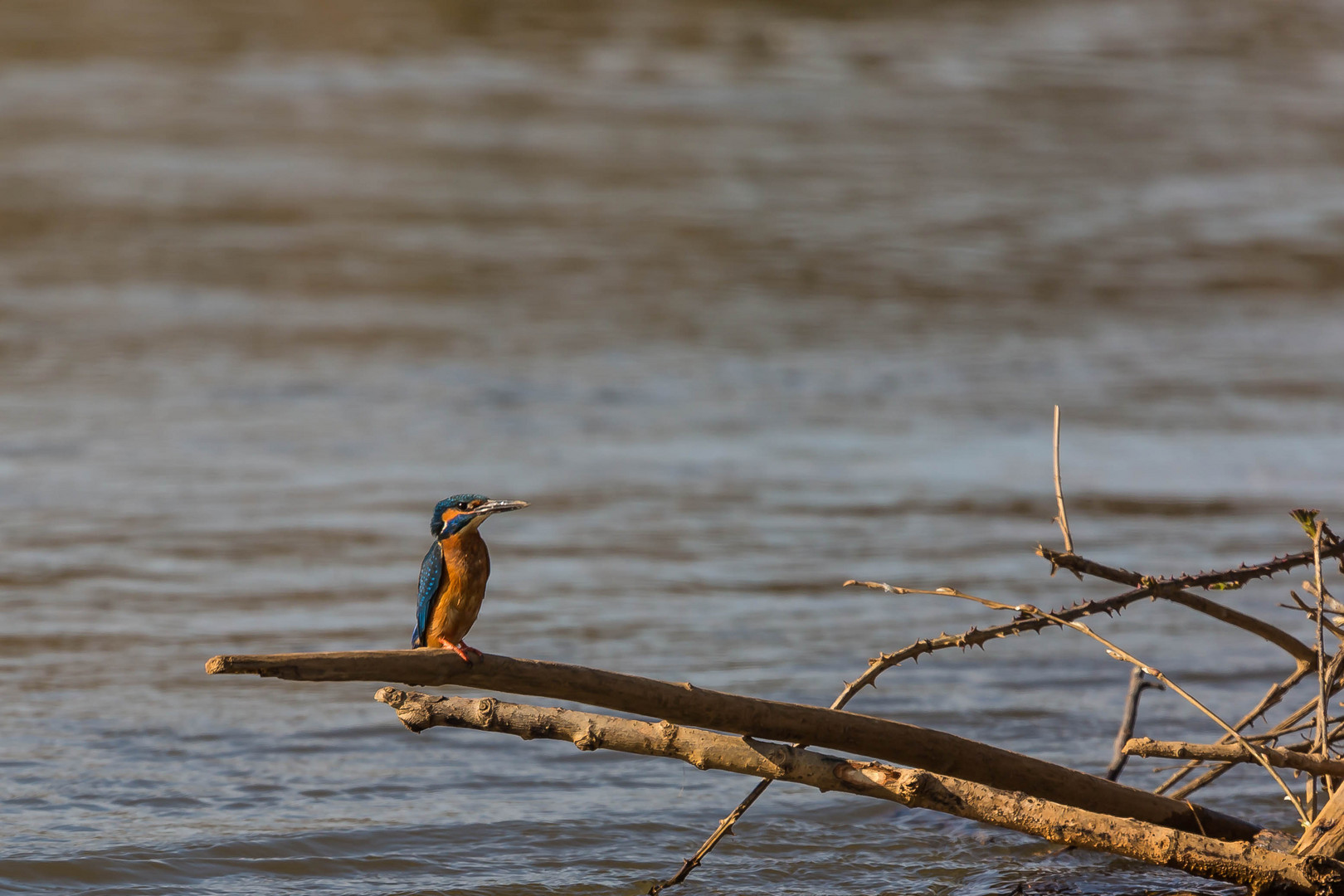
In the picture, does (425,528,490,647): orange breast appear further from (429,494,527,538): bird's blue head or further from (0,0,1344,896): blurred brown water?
(0,0,1344,896): blurred brown water

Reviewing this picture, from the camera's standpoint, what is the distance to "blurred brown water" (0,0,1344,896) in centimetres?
485

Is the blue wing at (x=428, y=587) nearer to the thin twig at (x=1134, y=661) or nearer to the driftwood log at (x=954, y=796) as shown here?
the driftwood log at (x=954, y=796)

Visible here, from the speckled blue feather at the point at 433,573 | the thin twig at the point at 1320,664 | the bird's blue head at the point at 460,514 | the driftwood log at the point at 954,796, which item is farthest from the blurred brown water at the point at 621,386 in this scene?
the bird's blue head at the point at 460,514

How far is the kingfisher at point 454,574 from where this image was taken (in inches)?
125

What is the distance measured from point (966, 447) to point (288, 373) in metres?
4.25

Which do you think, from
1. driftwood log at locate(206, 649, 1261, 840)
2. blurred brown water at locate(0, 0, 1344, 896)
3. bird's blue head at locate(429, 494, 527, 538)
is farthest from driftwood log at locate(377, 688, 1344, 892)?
blurred brown water at locate(0, 0, 1344, 896)

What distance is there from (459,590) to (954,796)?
1067mm

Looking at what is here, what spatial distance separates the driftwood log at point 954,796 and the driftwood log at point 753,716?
0.04 meters

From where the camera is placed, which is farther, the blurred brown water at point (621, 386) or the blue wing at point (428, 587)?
the blurred brown water at point (621, 386)

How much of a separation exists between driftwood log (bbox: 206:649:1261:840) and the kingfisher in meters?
0.15

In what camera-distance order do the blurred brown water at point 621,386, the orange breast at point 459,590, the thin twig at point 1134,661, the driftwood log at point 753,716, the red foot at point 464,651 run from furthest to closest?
the blurred brown water at point 621,386
the orange breast at point 459,590
the thin twig at point 1134,661
the red foot at point 464,651
the driftwood log at point 753,716

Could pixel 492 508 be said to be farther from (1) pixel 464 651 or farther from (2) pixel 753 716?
(2) pixel 753 716

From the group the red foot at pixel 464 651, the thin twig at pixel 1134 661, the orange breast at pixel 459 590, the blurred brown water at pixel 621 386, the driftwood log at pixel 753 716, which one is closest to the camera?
the driftwood log at pixel 753 716

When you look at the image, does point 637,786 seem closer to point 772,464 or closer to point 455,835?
point 455,835
